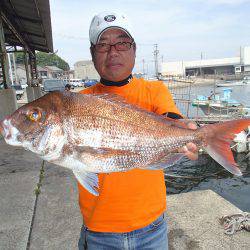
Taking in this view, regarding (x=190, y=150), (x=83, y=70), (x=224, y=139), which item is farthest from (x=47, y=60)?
(x=224, y=139)

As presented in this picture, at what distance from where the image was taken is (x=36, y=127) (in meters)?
2.08

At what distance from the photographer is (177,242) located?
12.6 ft

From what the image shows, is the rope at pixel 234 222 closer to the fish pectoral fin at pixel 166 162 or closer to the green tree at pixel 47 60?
the fish pectoral fin at pixel 166 162

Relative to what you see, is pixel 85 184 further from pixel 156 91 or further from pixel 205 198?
pixel 205 198

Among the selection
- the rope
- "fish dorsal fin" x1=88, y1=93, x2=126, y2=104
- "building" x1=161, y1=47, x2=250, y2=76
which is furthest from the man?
"building" x1=161, y1=47, x2=250, y2=76

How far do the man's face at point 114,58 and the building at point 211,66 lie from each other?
339ft

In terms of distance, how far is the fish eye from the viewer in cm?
209

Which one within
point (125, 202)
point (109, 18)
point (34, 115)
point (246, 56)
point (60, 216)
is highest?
point (109, 18)

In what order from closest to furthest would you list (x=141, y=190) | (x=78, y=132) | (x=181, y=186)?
(x=78, y=132), (x=141, y=190), (x=181, y=186)

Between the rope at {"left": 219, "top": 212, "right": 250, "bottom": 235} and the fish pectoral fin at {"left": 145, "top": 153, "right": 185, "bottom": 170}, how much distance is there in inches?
90.9

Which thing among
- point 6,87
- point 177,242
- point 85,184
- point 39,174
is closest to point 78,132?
point 85,184

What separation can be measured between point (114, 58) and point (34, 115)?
30.2 inches

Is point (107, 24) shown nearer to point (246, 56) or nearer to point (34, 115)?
point (34, 115)

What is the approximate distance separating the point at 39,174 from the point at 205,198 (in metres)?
3.04
